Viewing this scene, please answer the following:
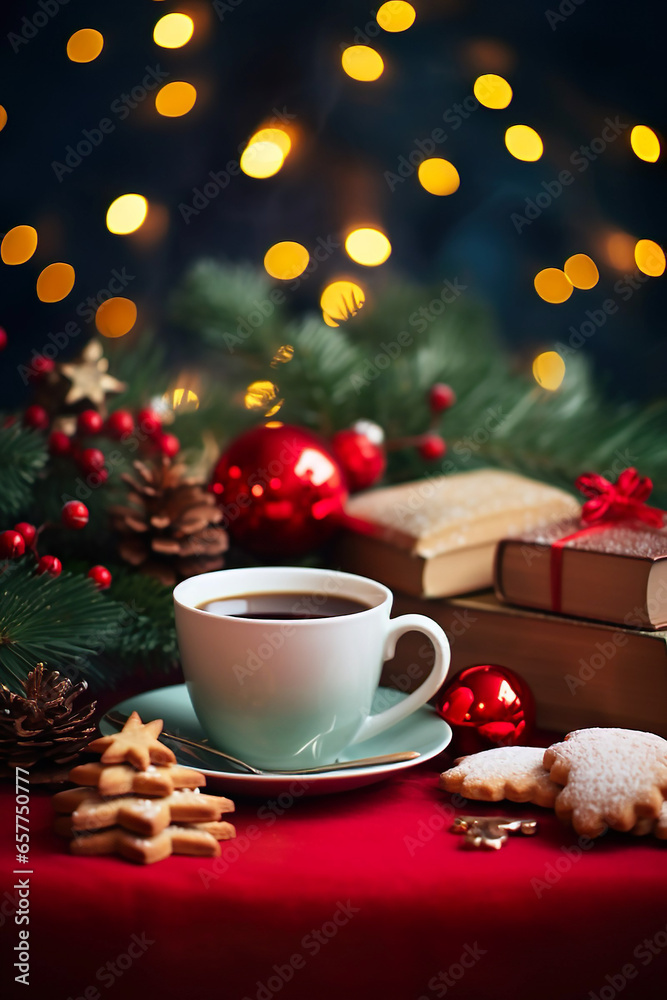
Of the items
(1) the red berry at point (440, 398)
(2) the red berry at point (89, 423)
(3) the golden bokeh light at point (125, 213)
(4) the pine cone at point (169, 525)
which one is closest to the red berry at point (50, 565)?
(4) the pine cone at point (169, 525)

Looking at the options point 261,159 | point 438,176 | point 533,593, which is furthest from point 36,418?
point 438,176

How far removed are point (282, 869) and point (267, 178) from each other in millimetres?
1247

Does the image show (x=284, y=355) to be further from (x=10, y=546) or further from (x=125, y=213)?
(x=10, y=546)

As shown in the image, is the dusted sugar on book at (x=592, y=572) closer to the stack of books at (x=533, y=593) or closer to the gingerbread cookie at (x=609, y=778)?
the stack of books at (x=533, y=593)

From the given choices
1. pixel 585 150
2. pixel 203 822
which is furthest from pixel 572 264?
pixel 203 822

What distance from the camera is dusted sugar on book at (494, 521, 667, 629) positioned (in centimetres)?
76

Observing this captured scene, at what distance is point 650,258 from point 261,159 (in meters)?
0.65

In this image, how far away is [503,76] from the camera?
1.34 meters

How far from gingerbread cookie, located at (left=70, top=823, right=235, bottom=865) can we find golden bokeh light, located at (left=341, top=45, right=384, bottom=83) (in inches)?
47.8

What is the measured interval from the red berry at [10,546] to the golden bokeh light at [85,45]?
798 mm

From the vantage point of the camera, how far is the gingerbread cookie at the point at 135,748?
582mm

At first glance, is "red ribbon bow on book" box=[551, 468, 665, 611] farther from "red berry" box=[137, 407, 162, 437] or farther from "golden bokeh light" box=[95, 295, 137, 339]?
"golden bokeh light" box=[95, 295, 137, 339]

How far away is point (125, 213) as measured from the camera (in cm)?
142

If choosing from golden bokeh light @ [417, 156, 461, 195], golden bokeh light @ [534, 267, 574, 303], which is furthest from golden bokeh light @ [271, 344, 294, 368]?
golden bokeh light @ [534, 267, 574, 303]
